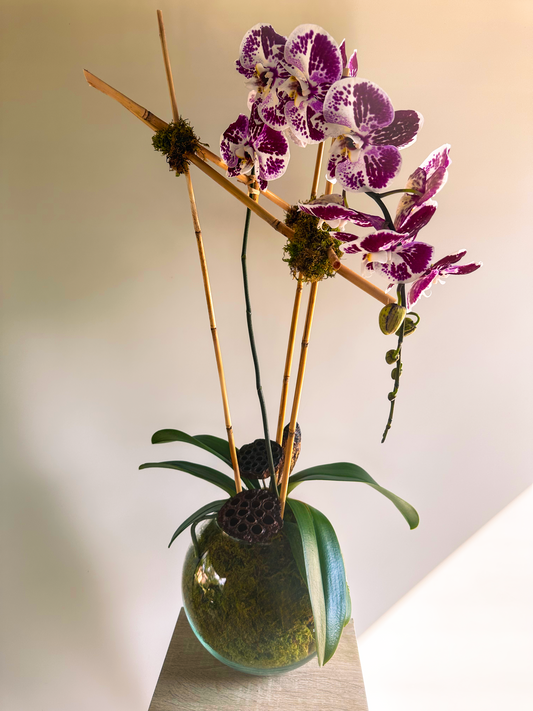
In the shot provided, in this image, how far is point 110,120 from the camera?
36.0 inches

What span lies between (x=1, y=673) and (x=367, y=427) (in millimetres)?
1046

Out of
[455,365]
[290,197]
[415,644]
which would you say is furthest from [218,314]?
[415,644]

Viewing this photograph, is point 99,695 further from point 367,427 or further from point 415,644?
point 367,427

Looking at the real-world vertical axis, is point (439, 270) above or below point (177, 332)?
above

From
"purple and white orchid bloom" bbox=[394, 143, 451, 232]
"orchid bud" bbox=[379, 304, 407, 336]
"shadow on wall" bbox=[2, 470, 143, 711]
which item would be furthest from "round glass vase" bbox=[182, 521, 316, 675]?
"shadow on wall" bbox=[2, 470, 143, 711]

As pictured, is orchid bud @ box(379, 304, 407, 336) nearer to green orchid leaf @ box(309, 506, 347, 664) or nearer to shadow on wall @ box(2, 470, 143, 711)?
green orchid leaf @ box(309, 506, 347, 664)

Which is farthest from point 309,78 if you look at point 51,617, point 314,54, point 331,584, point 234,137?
point 51,617

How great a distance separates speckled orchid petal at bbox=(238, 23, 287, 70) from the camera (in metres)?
0.51

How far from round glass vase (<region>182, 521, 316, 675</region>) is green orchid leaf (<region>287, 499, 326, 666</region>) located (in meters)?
0.04

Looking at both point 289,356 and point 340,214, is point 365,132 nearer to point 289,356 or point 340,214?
point 340,214

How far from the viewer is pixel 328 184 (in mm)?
648

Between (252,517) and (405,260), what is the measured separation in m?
0.39

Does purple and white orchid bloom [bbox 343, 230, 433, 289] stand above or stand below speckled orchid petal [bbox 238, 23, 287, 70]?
below

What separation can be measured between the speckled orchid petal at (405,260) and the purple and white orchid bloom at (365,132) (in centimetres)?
7
